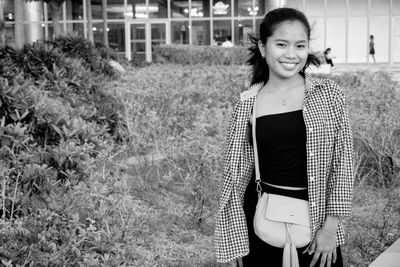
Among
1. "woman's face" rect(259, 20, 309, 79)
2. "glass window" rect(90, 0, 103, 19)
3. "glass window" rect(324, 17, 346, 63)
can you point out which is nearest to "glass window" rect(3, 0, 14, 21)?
"glass window" rect(90, 0, 103, 19)

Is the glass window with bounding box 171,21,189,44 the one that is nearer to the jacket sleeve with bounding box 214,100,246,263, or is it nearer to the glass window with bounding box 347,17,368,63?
the glass window with bounding box 347,17,368,63

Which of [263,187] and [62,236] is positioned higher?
[263,187]

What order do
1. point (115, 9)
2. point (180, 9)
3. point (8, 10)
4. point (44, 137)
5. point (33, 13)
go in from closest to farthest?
point (44, 137) → point (180, 9) → point (115, 9) → point (33, 13) → point (8, 10)

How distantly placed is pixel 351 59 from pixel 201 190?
2690 centimetres

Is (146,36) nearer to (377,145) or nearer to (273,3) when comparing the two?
(273,3)

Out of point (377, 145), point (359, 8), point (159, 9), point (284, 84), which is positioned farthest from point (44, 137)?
point (359, 8)

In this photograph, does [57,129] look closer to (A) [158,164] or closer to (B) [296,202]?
(A) [158,164]

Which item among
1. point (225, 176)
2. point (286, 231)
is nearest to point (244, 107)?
point (225, 176)

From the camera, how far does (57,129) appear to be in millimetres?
5664

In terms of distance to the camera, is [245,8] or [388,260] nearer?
[388,260]

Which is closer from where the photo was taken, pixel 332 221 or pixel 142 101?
pixel 332 221

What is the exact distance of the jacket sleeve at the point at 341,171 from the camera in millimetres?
2467

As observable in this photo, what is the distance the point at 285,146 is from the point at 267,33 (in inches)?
17.8

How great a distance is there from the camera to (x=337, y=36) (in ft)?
102
